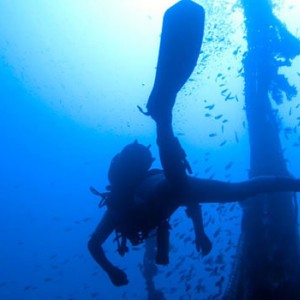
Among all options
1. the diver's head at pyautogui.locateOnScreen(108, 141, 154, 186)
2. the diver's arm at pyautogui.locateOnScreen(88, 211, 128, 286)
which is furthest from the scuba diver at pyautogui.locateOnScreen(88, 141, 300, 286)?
the diver's arm at pyautogui.locateOnScreen(88, 211, 128, 286)

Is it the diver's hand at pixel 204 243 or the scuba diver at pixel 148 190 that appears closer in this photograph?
the scuba diver at pixel 148 190

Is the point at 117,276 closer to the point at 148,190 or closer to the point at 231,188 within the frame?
the point at 148,190

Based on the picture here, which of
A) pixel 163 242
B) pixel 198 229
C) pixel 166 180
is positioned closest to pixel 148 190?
pixel 166 180

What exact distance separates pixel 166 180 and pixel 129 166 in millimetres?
545

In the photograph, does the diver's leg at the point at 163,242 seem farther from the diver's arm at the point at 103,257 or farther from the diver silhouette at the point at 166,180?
the diver's arm at the point at 103,257

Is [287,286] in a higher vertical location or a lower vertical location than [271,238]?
lower

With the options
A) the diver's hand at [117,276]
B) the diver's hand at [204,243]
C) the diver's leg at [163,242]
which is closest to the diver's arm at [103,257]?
the diver's hand at [117,276]

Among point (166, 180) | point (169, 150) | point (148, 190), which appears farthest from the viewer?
point (148, 190)

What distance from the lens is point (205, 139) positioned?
54875mm

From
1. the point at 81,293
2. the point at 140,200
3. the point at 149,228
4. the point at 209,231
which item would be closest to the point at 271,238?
the point at 149,228

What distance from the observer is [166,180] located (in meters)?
4.24

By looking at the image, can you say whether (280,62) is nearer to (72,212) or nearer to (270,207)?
(270,207)

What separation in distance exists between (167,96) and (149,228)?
217 centimetres

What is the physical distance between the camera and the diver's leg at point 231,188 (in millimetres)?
4446
